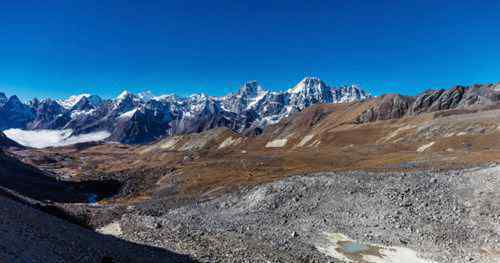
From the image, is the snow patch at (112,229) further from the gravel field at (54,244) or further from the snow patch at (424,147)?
the snow patch at (424,147)

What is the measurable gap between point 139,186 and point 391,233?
327ft

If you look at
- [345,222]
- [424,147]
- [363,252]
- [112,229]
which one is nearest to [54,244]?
[112,229]

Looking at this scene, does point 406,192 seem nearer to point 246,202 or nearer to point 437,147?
point 246,202

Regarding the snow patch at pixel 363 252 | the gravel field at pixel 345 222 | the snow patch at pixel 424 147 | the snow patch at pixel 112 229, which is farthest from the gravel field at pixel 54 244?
the snow patch at pixel 424 147

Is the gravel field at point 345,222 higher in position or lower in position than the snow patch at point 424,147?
lower

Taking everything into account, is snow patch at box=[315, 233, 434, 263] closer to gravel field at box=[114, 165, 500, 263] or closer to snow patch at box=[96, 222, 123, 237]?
gravel field at box=[114, 165, 500, 263]

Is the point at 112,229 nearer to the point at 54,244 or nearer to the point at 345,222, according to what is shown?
the point at 54,244

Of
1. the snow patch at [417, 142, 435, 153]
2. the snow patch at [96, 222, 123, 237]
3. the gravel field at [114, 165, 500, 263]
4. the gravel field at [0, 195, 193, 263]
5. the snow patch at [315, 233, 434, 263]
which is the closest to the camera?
the gravel field at [0, 195, 193, 263]

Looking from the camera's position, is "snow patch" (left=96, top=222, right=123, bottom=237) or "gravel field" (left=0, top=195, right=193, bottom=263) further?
"snow patch" (left=96, top=222, right=123, bottom=237)

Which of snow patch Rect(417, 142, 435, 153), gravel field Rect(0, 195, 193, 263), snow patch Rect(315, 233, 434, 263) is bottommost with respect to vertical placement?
snow patch Rect(315, 233, 434, 263)

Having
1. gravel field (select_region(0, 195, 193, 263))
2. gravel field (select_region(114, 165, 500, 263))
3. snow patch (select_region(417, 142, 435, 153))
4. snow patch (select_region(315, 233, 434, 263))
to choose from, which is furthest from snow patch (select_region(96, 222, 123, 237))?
snow patch (select_region(417, 142, 435, 153))

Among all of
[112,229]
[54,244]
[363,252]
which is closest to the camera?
[54,244]

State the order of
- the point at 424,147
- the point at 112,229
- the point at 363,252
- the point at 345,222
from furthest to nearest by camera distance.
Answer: the point at 424,147 < the point at 345,222 < the point at 112,229 < the point at 363,252

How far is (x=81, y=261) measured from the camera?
3003 cm
